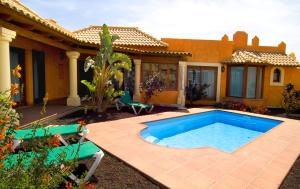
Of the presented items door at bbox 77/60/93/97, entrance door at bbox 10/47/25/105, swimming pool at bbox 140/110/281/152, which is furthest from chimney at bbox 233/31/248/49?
entrance door at bbox 10/47/25/105

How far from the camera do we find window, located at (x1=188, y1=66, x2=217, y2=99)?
671 inches

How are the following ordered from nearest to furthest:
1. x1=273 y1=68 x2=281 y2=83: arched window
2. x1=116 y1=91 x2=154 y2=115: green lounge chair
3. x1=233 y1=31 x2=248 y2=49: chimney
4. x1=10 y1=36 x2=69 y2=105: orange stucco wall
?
x1=10 y1=36 x2=69 y2=105: orange stucco wall, x1=116 y1=91 x2=154 y2=115: green lounge chair, x1=273 y1=68 x2=281 y2=83: arched window, x1=233 y1=31 x2=248 y2=49: chimney

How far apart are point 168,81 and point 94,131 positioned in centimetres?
909

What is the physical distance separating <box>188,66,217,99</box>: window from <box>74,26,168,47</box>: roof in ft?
10.9

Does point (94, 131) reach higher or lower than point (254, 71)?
lower

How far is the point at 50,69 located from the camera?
1356 centimetres

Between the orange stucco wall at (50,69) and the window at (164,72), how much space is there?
19.9 ft

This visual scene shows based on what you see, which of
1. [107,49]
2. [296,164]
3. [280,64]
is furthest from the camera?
[280,64]

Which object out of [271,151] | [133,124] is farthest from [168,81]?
[271,151]

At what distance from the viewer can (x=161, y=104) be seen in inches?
591

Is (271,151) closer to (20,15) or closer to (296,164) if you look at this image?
(296,164)

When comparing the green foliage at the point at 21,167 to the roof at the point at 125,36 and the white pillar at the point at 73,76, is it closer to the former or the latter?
the white pillar at the point at 73,76

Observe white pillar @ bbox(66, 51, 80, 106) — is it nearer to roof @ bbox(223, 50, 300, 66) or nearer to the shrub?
the shrub

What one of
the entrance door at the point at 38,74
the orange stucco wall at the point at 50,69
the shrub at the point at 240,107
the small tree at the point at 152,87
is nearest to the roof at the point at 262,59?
the shrub at the point at 240,107
